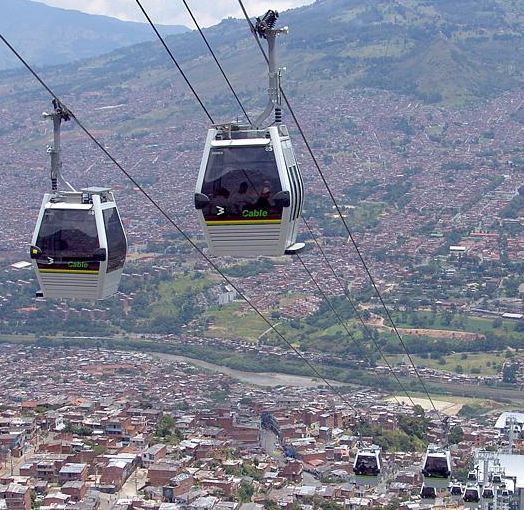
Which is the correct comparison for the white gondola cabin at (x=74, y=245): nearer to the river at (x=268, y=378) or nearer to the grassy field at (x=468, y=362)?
the river at (x=268, y=378)

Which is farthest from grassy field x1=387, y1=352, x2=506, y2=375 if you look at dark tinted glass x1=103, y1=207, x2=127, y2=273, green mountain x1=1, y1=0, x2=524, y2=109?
green mountain x1=1, y1=0, x2=524, y2=109

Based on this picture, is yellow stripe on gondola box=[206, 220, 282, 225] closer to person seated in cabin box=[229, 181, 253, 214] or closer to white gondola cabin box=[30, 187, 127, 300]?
person seated in cabin box=[229, 181, 253, 214]

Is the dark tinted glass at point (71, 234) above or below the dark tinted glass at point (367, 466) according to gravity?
above

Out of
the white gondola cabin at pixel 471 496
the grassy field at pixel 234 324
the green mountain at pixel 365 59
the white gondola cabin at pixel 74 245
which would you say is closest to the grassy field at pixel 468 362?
the grassy field at pixel 234 324

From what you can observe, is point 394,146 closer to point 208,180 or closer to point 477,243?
point 477,243

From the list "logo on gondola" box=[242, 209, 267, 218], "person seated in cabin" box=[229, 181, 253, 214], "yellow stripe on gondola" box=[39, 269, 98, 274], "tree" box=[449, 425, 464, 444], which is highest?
"person seated in cabin" box=[229, 181, 253, 214]

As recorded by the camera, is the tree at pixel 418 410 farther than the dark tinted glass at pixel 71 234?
Yes
